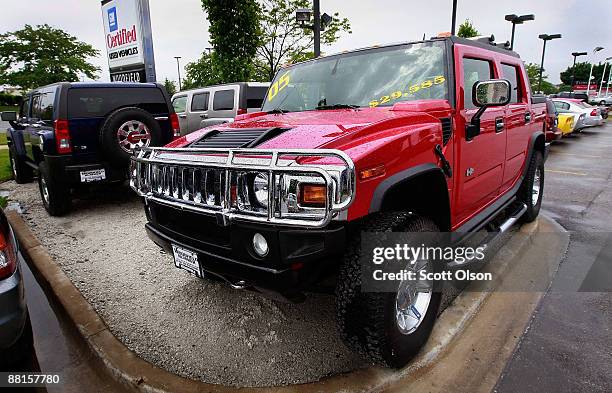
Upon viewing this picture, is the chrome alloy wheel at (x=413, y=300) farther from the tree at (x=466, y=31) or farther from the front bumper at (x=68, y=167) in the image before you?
the tree at (x=466, y=31)

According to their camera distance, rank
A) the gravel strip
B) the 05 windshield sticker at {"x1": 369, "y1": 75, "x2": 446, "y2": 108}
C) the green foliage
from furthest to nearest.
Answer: the green foliage < the 05 windshield sticker at {"x1": 369, "y1": 75, "x2": 446, "y2": 108} < the gravel strip

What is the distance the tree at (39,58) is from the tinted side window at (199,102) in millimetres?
31234

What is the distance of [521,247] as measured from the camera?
14.0 feet

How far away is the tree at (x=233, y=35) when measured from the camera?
42.4 ft

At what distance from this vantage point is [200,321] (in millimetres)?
2965

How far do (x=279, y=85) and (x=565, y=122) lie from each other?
1381cm

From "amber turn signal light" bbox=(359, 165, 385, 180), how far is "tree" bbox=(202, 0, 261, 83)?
40.1 ft

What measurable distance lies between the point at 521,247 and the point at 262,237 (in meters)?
3.39

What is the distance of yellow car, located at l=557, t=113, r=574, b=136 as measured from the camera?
1392cm

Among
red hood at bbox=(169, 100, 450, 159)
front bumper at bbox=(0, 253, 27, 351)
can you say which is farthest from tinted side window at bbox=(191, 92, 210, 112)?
front bumper at bbox=(0, 253, 27, 351)

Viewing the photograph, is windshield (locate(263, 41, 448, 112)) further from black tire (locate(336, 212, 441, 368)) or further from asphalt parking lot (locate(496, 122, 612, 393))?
asphalt parking lot (locate(496, 122, 612, 393))

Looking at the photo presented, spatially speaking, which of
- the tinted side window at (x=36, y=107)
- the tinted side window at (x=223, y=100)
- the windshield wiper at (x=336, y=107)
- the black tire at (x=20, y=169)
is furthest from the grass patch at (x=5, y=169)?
the windshield wiper at (x=336, y=107)

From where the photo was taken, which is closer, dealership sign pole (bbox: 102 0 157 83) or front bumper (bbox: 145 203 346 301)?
front bumper (bbox: 145 203 346 301)

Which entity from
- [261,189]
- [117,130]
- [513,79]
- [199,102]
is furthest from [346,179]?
[199,102]
